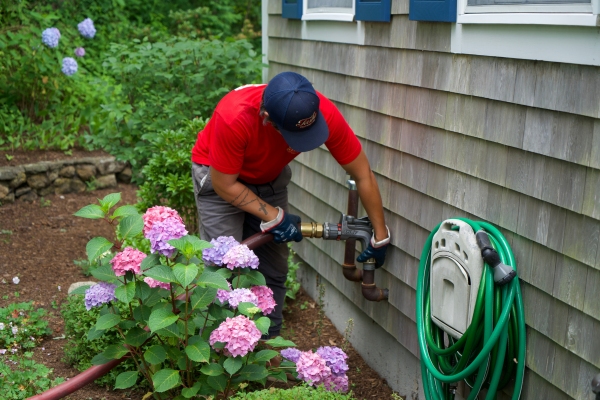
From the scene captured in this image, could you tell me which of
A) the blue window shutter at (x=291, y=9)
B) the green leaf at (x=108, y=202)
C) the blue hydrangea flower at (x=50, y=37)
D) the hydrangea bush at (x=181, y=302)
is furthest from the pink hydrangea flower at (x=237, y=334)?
the blue hydrangea flower at (x=50, y=37)

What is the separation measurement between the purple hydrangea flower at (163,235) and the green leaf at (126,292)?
0.19m

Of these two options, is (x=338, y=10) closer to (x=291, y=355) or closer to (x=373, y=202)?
(x=373, y=202)

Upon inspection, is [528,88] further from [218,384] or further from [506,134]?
[218,384]

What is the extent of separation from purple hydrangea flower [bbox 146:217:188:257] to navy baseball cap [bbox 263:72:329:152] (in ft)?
2.16

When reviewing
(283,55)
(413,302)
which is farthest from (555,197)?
(283,55)

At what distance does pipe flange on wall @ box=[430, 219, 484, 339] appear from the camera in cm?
270

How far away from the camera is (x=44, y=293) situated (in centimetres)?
489

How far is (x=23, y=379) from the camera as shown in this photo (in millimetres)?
3461

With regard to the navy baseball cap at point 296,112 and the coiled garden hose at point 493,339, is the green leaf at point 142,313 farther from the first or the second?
the coiled garden hose at point 493,339

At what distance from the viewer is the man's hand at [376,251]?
370cm

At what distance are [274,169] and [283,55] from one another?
6.58ft

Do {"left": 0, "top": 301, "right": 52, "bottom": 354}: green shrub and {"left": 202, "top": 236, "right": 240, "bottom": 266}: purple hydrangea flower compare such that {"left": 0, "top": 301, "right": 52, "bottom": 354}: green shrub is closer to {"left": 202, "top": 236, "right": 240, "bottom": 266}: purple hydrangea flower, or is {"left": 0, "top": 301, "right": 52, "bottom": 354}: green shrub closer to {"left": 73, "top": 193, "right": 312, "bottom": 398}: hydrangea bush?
{"left": 73, "top": 193, "right": 312, "bottom": 398}: hydrangea bush

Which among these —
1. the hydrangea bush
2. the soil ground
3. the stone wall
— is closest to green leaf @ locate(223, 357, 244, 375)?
the hydrangea bush

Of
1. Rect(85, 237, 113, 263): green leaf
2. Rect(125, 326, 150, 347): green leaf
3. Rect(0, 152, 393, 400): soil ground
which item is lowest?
Rect(0, 152, 393, 400): soil ground
